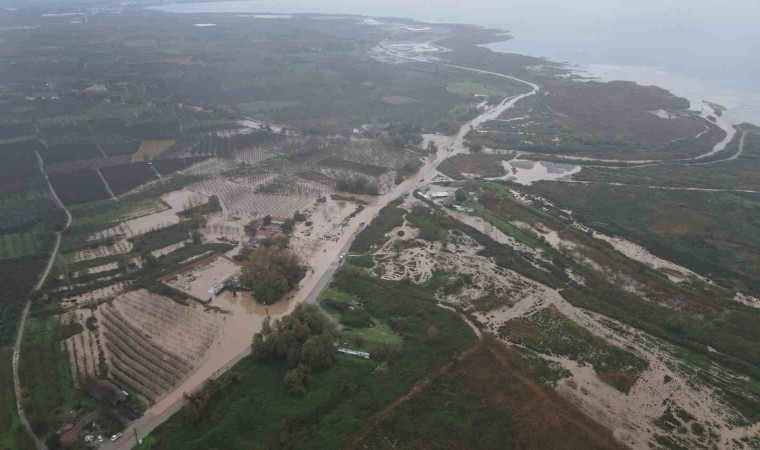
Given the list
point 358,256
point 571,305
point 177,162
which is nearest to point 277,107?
point 177,162

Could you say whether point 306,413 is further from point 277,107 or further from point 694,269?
point 277,107

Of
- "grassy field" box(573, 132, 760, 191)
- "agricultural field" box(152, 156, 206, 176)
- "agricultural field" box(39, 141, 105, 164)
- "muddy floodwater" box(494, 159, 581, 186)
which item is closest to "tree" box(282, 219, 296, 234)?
"agricultural field" box(152, 156, 206, 176)

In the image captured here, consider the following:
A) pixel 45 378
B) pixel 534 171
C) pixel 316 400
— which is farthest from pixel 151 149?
pixel 316 400

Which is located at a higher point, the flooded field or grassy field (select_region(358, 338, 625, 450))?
grassy field (select_region(358, 338, 625, 450))

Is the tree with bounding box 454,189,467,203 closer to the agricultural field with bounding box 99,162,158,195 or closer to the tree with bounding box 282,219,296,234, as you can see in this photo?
the tree with bounding box 282,219,296,234

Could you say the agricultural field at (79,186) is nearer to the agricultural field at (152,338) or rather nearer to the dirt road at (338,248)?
the agricultural field at (152,338)

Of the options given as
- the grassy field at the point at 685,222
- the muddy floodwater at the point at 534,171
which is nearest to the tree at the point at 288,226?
the muddy floodwater at the point at 534,171

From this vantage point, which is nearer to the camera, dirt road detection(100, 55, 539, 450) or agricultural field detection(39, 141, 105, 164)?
dirt road detection(100, 55, 539, 450)

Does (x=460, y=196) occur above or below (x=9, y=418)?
below

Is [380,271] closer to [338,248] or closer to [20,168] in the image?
[338,248]
